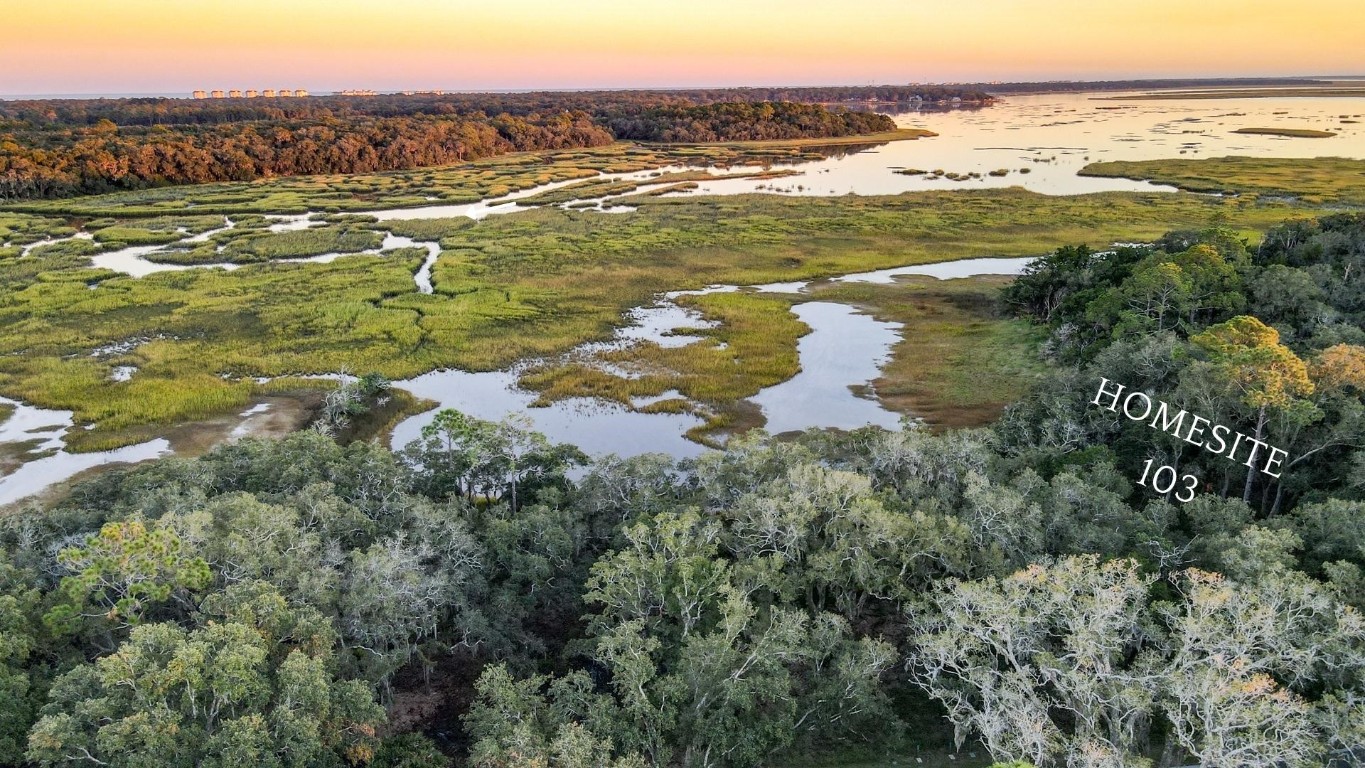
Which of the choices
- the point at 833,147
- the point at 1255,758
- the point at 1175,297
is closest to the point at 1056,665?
the point at 1255,758

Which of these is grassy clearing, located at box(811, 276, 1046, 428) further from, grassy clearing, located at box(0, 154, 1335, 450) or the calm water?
grassy clearing, located at box(0, 154, 1335, 450)

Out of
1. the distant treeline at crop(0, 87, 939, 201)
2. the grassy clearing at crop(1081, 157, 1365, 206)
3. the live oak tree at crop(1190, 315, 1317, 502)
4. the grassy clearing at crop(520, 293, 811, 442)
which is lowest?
the grassy clearing at crop(520, 293, 811, 442)

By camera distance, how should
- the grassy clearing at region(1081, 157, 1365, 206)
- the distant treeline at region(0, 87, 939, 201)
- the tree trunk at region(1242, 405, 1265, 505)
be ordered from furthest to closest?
the distant treeline at region(0, 87, 939, 201) < the grassy clearing at region(1081, 157, 1365, 206) < the tree trunk at region(1242, 405, 1265, 505)

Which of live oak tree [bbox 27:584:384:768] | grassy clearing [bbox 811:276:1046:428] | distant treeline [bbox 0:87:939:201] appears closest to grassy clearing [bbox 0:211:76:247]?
distant treeline [bbox 0:87:939:201]

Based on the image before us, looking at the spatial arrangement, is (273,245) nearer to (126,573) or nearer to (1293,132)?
(126,573)

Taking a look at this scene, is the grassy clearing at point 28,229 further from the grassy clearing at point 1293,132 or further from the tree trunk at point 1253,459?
the grassy clearing at point 1293,132

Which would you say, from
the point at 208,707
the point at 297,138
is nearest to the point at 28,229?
the point at 297,138
